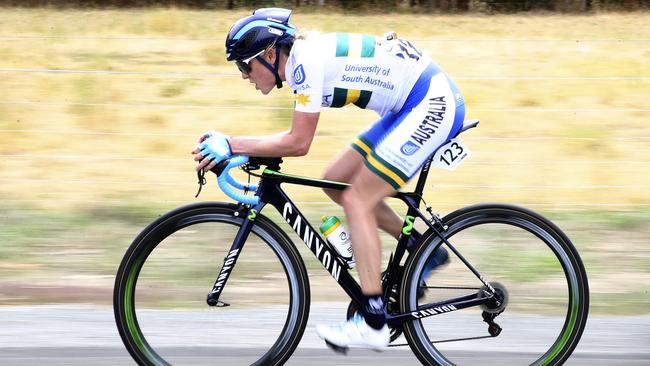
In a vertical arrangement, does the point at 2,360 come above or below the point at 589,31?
above

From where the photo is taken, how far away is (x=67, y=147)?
9.49m

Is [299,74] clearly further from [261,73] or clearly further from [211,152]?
[211,152]

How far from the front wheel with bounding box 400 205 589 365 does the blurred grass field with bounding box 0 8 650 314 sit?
3.33 feet

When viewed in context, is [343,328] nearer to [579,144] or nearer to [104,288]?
[104,288]

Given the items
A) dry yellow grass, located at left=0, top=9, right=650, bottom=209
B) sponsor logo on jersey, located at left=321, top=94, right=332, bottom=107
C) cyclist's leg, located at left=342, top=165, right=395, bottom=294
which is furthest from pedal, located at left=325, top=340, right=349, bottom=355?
dry yellow grass, located at left=0, top=9, right=650, bottom=209

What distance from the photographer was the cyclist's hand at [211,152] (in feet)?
13.7

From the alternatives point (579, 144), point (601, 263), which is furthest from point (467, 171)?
point (601, 263)

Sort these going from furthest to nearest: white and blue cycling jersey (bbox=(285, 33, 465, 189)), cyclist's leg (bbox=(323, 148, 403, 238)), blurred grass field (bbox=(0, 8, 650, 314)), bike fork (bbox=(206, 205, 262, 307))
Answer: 1. blurred grass field (bbox=(0, 8, 650, 314))
2. cyclist's leg (bbox=(323, 148, 403, 238))
3. bike fork (bbox=(206, 205, 262, 307))
4. white and blue cycling jersey (bbox=(285, 33, 465, 189))

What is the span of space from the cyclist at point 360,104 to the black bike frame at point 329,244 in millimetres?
71

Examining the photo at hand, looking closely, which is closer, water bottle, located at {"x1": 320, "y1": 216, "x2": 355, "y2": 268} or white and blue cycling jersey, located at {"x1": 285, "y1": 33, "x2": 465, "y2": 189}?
white and blue cycling jersey, located at {"x1": 285, "y1": 33, "x2": 465, "y2": 189}

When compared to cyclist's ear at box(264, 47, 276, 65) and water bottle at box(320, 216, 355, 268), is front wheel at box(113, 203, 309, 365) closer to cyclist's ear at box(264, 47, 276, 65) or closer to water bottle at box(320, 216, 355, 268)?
water bottle at box(320, 216, 355, 268)

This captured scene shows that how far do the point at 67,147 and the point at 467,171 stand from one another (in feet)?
12.0

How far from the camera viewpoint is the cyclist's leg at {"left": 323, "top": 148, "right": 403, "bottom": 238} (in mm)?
4543

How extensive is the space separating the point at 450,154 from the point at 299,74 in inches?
29.0
